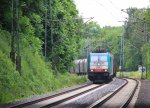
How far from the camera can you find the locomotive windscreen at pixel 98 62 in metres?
49.6

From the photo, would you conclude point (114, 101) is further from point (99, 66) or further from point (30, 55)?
point (99, 66)

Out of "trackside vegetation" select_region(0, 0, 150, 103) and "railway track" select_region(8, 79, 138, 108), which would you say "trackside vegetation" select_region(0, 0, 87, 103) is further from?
"railway track" select_region(8, 79, 138, 108)

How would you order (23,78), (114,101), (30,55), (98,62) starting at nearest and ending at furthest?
1. (114,101)
2. (23,78)
3. (30,55)
4. (98,62)

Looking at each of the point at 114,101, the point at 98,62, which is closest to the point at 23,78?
the point at 114,101

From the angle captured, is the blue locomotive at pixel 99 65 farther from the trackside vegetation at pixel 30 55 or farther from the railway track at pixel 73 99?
the railway track at pixel 73 99

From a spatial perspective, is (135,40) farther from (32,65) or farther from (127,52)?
(32,65)

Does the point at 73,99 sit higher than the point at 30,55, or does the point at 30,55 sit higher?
the point at 30,55

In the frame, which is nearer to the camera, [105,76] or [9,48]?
[9,48]

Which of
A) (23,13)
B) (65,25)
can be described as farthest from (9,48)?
(65,25)

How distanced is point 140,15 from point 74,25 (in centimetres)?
6895

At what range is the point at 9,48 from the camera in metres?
35.1

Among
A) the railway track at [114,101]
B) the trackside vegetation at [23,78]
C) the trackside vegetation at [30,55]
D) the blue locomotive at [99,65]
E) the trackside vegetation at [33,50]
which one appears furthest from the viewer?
the blue locomotive at [99,65]

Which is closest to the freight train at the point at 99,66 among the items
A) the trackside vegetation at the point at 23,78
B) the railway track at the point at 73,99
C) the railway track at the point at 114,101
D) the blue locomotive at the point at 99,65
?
the blue locomotive at the point at 99,65

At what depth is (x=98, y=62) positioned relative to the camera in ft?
163
